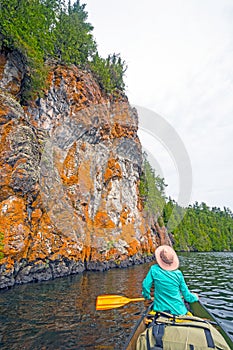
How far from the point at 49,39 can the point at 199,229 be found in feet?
232

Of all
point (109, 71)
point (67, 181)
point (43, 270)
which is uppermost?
point (109, 71)

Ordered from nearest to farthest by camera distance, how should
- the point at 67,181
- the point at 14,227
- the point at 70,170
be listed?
the point at 14,227, the point at 67,181, the point at 70,170

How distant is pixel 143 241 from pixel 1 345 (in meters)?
25.8

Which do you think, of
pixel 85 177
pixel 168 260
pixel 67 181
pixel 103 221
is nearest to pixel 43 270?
pixel 67 181

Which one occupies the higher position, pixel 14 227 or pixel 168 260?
pixel 14 227

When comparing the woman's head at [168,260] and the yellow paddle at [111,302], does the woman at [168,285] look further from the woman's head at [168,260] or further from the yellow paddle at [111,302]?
the yellow paddle at [111,302]

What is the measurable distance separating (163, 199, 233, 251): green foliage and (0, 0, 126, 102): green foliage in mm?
40376

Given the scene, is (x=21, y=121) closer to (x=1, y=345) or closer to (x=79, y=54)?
(x=1, y=345)

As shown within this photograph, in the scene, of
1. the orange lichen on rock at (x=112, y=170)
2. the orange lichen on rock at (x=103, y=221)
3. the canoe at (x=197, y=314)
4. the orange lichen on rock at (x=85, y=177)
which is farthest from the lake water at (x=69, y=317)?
the orange lichen on rock at (x=112, y=170)

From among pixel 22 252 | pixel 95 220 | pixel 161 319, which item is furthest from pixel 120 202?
pixel 161 319

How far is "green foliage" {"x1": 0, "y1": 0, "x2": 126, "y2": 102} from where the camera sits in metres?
16.9

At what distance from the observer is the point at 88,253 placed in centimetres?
2069

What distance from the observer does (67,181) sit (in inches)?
840

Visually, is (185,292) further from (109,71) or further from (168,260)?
(109,71)
